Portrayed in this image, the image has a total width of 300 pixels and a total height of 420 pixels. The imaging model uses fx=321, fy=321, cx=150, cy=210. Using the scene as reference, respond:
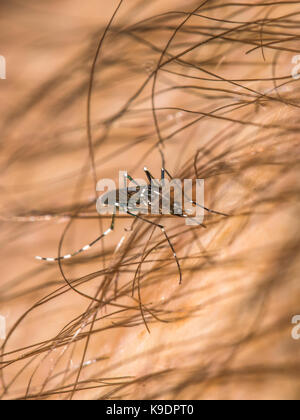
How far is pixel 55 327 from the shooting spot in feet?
1.45

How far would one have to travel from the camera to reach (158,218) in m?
0.45

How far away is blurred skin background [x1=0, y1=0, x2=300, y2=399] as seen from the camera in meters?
0.43

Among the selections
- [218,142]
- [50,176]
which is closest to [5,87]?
[50,176]

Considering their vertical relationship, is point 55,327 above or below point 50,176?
below

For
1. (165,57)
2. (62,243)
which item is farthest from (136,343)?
(165,57)

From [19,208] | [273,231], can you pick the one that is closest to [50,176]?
[19,208]

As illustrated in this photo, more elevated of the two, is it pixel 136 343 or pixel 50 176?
pixel 50 176

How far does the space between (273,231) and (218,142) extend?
145 mm

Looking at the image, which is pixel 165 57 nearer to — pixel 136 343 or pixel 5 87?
pixel 5 87

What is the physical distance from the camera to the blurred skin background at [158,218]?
17.1 inches

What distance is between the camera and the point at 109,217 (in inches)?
17.5

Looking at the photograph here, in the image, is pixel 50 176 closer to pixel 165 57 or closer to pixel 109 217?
pixel 109 217
